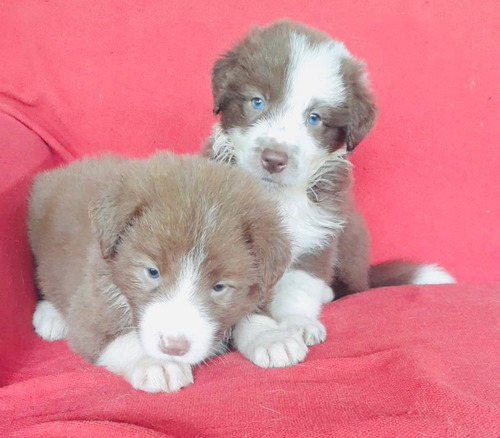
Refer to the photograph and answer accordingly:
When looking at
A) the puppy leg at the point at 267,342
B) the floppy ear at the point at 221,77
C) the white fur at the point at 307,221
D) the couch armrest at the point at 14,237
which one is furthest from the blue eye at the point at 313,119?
the couch armrest at the point at 14,237

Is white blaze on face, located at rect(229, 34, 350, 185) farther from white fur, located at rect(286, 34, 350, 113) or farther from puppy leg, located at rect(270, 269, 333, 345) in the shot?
puppy leg, located at rect(270, 269, 333, 345)

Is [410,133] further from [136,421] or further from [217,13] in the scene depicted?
[136,421]

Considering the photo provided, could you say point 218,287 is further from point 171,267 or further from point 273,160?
point 273,160

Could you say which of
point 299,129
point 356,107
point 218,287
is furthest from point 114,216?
point 356,107

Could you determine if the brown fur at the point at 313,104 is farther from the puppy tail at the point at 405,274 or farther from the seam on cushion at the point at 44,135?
the seam on cushion at the point at 44,135

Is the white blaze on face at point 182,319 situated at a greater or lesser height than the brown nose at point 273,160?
lesser

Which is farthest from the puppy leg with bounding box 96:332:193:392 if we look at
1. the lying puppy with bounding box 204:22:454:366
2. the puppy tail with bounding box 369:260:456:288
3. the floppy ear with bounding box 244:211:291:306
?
the puppy tail with bounding box 369:260:456:288

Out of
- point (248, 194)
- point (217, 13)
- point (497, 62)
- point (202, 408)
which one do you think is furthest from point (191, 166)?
point (497, 62)
